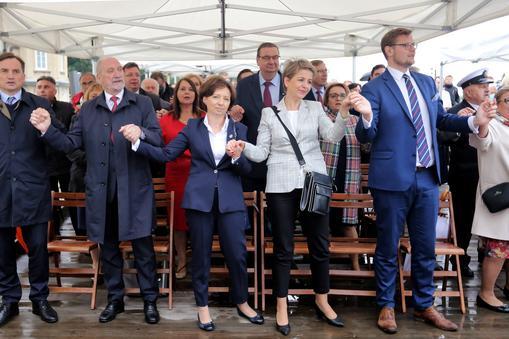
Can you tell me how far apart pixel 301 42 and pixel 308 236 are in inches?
229

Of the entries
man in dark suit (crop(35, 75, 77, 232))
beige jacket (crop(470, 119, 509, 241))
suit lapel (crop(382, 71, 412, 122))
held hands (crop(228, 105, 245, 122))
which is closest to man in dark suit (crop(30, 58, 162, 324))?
held hands (crop(228, 105, 245, 122))

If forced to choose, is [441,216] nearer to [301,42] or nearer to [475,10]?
[475,10]

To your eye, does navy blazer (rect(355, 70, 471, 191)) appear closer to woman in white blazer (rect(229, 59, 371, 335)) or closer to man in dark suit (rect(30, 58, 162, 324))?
woman in white blazer (rect(229, 59, 371, 335))

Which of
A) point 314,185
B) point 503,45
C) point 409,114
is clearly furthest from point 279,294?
point 503,45

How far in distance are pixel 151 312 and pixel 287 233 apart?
118 cm

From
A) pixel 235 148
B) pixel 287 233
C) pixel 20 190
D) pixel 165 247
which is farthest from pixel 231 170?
pixel 20 190

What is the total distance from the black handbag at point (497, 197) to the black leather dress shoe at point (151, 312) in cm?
262

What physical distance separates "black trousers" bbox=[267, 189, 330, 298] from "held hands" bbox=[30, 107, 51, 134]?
157 cm

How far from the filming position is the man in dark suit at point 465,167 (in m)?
4.39

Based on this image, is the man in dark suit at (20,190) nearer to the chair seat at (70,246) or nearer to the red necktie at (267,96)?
the chair seat at (70,246)

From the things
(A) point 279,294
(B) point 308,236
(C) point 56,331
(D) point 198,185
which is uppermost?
(D) point 198,185

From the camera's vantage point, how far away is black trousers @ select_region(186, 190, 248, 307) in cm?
364

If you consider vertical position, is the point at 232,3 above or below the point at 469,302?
above

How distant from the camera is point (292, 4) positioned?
7.20 metres
